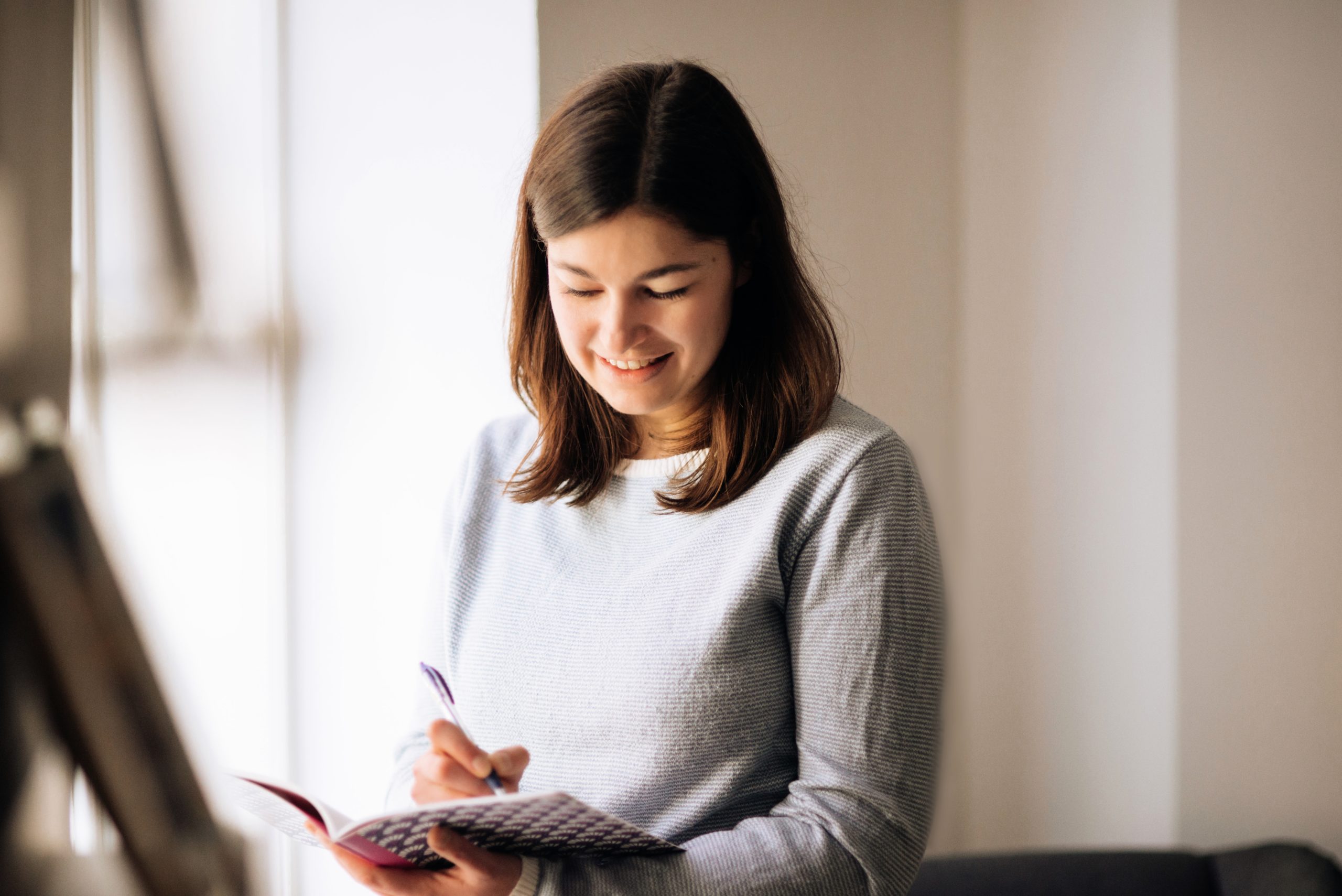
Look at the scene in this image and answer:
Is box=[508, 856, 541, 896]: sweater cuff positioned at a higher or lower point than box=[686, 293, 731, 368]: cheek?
lower

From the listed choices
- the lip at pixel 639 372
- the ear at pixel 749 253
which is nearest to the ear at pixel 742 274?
the ear at pixel 749 253

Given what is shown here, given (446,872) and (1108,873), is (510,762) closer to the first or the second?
(446,872)

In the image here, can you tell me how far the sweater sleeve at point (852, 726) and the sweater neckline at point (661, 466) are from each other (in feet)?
0.57

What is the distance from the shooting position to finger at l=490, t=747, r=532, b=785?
95cm

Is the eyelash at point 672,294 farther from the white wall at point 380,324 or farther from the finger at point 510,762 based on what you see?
the white wall at point 380,324

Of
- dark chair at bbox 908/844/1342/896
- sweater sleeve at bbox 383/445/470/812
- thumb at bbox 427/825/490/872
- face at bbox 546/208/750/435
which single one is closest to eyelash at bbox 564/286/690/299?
face at bbox 546/208/750/435

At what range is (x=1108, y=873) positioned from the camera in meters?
1.90

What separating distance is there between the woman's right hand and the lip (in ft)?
1.20

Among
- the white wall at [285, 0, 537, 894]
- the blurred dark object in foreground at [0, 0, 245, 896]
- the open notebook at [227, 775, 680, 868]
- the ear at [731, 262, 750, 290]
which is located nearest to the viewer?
the open notebook at [227, 775, 680, 868]

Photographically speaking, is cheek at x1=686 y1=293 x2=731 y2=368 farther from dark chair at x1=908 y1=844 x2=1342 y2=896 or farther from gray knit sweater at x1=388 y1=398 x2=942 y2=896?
dark chair at x1=908 y1=844 x2=1342 y2=896

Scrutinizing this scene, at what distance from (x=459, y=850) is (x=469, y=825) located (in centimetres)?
4

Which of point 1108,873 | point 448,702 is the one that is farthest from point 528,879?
point 1108,873

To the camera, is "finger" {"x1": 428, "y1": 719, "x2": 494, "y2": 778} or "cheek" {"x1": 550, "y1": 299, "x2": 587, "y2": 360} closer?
"finger" {"x1": 428, "y1": 719, "x2": 494, "y2": 778}

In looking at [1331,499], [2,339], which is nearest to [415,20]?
[2,339]
